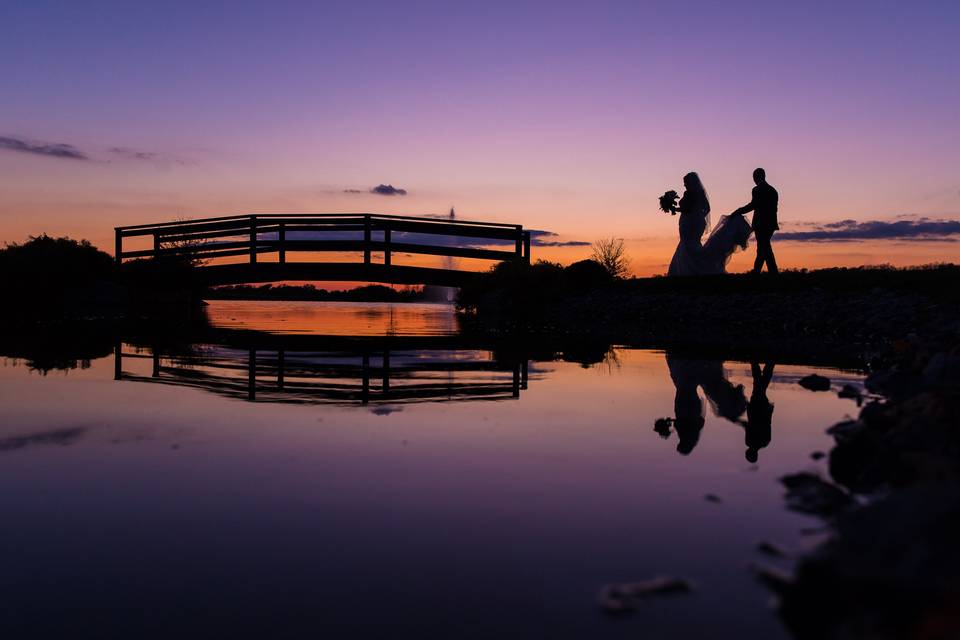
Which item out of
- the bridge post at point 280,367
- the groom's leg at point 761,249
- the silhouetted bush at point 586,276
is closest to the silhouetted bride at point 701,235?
the groom's leg at point 761,249

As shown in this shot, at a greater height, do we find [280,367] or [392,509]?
[280,367]

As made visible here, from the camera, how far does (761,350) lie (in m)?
8.28

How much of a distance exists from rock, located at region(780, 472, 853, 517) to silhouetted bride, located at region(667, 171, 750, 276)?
14925 millimetres

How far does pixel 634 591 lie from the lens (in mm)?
1818

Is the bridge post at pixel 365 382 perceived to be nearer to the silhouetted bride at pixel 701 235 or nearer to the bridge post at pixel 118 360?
the bridge post at pixel 118 360

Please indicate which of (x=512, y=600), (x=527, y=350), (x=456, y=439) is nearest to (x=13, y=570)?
(x=512, y=600)

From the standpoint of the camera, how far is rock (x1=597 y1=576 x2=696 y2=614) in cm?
175

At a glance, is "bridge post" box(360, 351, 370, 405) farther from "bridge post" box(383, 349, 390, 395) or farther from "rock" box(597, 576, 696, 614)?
"rock" box(597, 576, 696, 614)

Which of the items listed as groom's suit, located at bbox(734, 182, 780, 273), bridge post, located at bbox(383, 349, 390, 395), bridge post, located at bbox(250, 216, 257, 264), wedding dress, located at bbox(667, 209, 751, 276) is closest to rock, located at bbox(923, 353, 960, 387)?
bridge post, located at bbox(383, 349, 390, 395)

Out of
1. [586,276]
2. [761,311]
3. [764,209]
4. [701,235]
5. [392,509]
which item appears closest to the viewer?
[392,509]

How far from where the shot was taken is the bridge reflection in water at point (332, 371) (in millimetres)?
5129

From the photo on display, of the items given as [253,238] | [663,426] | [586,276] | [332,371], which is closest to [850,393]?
[663,426]

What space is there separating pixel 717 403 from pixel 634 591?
3056 mm

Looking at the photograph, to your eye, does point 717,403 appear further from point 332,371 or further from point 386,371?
point 332,371
